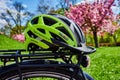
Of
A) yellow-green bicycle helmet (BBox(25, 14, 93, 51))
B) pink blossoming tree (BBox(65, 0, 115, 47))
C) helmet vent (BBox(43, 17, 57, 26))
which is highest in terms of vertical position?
pink blossoming tree (BBox(65, 0, 115, 47))

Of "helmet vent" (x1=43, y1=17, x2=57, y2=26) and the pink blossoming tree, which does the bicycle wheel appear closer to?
"helmet vent" (x1=43, y1=17, x2=57, y2=26)

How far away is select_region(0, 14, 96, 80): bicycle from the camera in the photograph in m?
3.03

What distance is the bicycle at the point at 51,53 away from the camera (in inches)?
119

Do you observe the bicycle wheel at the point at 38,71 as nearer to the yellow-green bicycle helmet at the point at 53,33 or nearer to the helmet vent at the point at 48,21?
the yellow-green bicycle helmet at the point at 53,33

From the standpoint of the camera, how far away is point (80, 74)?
10.2 ft

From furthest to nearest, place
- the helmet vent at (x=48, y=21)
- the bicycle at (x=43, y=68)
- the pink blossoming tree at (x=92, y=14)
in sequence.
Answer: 1. the pink blossoming tree at (x=92, y=14)
2. the helmet vent at (x=48, y=21)
3. the bicycle at (x=43, y=68)

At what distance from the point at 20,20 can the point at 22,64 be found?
7607 centimetres

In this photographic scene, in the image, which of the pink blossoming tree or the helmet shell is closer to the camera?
the helmet shell

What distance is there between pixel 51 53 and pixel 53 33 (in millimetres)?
172

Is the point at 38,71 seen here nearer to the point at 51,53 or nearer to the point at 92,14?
the point at 51,53

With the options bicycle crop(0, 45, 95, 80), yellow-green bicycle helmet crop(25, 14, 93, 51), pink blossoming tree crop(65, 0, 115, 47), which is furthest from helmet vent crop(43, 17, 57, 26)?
pink blossoming tree crop(65, 0, 115, 47)

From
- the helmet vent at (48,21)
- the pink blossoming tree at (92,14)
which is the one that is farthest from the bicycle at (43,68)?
the pink blossoming tree at (92,14)

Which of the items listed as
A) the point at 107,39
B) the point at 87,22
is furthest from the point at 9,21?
the point at 87,22

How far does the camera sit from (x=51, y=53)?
3.05 m
